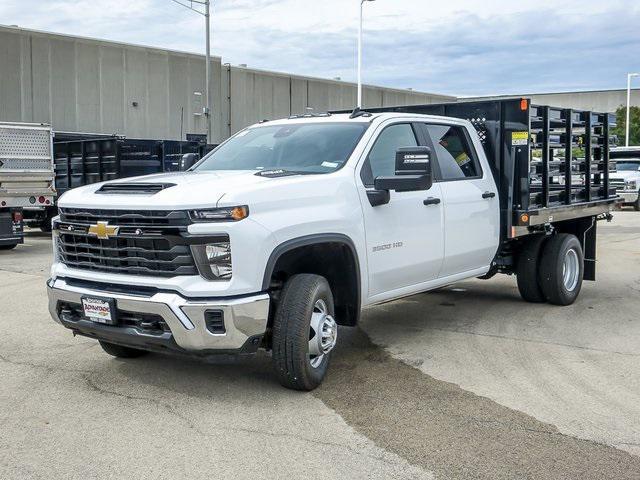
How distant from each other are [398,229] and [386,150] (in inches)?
27.5

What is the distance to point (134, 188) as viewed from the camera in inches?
214

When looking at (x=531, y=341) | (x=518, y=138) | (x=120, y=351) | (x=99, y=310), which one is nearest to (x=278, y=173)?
(x=99, y=310)

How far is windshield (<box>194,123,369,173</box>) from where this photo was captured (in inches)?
247

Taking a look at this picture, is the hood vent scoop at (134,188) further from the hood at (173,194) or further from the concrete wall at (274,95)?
the concrete wall at (274,95)

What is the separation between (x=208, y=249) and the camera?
16.4ft

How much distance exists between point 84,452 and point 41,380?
65.9 inches

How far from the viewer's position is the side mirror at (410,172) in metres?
5.91

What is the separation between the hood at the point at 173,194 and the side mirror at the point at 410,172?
1014 mm

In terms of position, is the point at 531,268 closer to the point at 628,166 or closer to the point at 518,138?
the point at 518,138

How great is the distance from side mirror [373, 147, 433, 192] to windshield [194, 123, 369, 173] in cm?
41

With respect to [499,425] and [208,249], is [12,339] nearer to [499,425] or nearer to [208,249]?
[208,249]

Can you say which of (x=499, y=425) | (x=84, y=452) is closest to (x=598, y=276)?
(x=499, y=425)

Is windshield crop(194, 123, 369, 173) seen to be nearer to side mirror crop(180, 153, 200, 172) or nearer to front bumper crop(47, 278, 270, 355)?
side mirror crop(180, 153, 200, 172)

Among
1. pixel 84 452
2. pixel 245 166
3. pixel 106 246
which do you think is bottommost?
pixel 84 452
